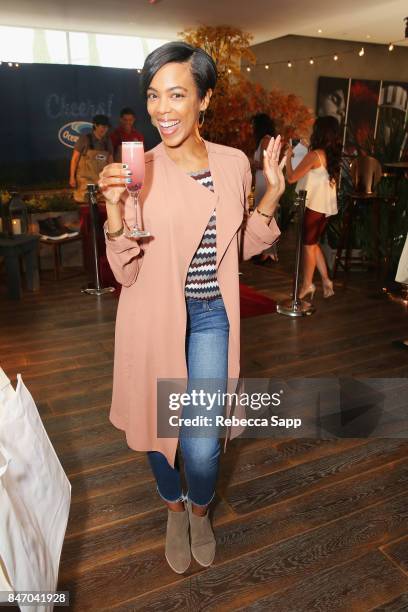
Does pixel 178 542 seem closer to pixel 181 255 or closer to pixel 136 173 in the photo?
pixel 181 255

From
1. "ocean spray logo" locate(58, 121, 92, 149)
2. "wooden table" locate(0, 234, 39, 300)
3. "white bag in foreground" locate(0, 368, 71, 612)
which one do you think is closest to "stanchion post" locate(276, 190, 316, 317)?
"wooden table" locate(0, 234, 39, 300)

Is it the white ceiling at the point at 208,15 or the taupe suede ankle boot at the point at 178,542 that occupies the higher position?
the white ceiling at the point at 208,15

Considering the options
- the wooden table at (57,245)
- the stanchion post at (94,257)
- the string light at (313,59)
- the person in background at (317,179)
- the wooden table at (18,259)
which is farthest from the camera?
the string light at (313,59)

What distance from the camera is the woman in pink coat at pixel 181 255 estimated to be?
1.41m

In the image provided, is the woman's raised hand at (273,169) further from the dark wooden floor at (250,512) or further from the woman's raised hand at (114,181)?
the dark wooden floor at (250,512)

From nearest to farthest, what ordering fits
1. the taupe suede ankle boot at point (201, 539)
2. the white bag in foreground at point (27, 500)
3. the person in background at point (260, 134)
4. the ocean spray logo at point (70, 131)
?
1. the white bag in foreground at point (27, 500)
2. the taupe suede ankle boot at point (201, 539)
3. the person in background at point (260, 134)
4. the ocean spray logo at point (70, 131)

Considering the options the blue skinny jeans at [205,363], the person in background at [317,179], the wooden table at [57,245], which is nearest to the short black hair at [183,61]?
the blue skinny jeans at [205,363]

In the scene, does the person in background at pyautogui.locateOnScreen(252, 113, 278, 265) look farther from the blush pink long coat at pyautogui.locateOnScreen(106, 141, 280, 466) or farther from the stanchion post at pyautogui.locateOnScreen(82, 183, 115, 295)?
the blush pink long coat at pyautogui.locateOnScreen(106, 141, 280, 466)

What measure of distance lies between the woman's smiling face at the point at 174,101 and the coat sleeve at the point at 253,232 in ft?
0.88

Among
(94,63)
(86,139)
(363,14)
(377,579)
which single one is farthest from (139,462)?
(94,63)

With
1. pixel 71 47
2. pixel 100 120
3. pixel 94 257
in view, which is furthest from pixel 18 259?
pixel 71 47

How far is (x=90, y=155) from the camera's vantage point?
598cm

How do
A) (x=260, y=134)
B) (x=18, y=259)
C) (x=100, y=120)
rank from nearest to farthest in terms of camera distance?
(x=18, y=259) → (x=260, y=134) → (x=100, y=120)

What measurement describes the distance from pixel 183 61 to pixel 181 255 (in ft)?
1.74
